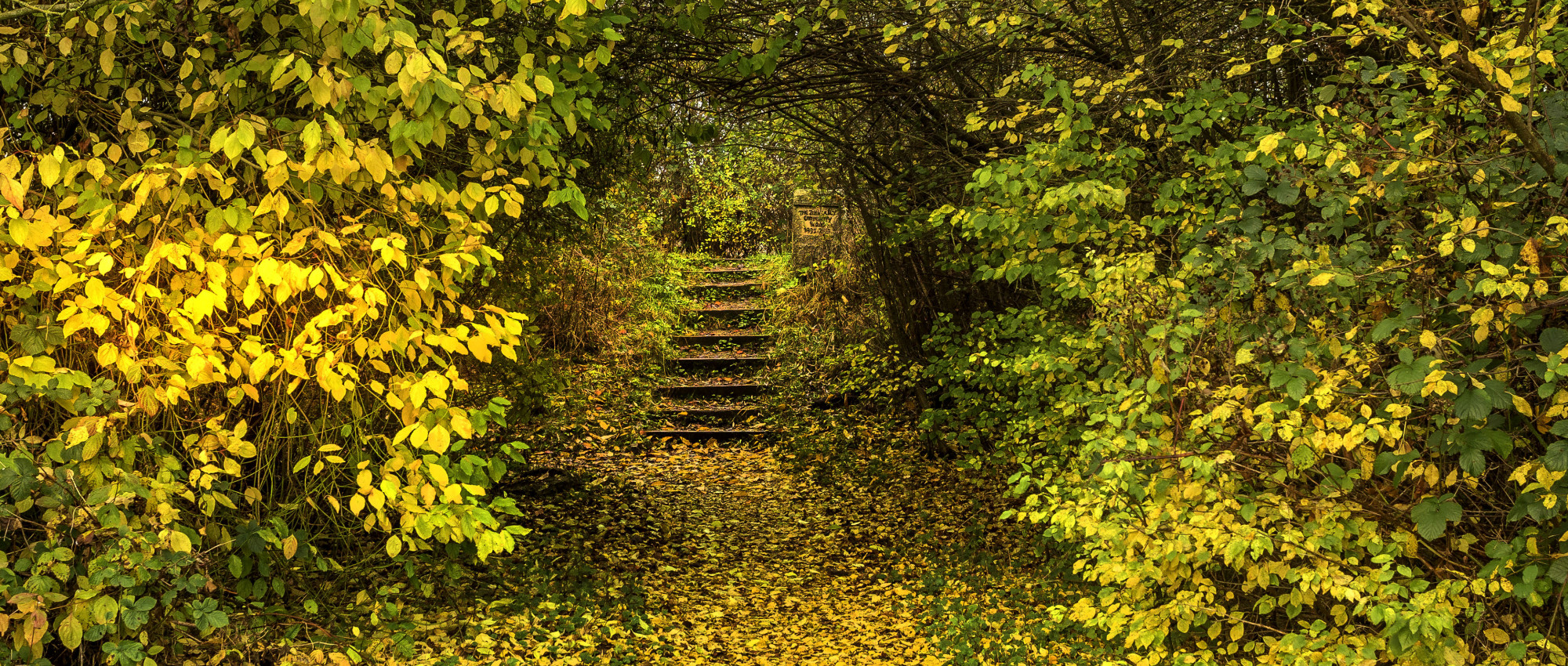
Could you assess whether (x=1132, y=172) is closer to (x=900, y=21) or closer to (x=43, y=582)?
(x=900, y=21)

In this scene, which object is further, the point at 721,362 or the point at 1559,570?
the point at 721,362

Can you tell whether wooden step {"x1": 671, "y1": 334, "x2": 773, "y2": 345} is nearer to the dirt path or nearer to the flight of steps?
the flight of steps

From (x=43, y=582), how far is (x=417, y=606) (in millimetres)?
2119

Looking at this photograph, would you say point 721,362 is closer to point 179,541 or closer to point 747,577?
point 747,577

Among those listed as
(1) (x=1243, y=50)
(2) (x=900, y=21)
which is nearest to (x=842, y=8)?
(2) (x=900, y=21)

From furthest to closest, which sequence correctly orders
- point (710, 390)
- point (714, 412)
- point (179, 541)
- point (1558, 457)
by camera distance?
point (710, 390)
point (714, 412)
point (179, 541)
point (1558, 457)

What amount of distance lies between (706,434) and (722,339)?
2506 millimetres

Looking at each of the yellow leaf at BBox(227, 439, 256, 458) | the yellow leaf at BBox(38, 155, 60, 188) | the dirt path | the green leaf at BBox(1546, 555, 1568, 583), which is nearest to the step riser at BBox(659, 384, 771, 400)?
the dirt path

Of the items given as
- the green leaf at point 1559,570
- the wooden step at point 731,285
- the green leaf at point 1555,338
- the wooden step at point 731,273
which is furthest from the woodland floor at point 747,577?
the wooden step at point 731,273

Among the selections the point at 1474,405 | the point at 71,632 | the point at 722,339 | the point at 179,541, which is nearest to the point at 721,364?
the point at 722,339

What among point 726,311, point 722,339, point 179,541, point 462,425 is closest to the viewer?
point 179,541

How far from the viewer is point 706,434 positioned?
368 inches

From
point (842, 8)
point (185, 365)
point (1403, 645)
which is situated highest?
point (842, 8)

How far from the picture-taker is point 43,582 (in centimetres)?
252
